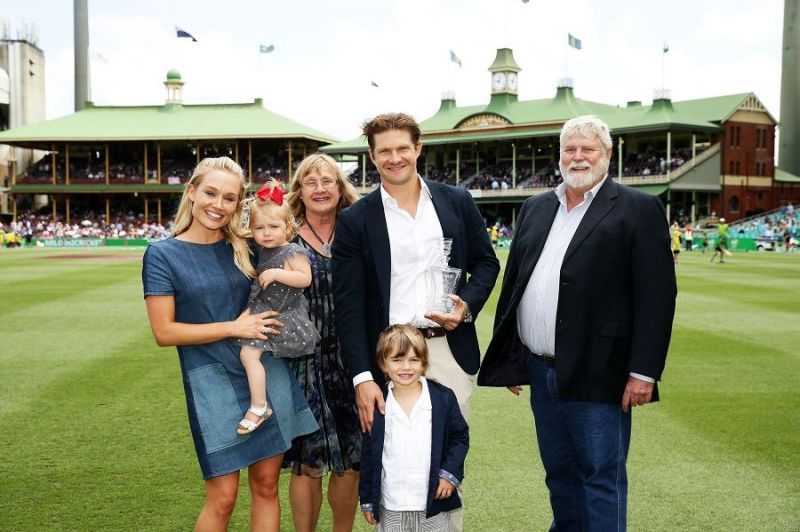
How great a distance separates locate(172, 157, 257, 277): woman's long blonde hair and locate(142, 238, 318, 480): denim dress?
0.05 m

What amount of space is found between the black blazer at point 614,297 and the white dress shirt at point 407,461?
0.73 meters

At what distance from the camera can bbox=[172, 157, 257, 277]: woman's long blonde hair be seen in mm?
3820

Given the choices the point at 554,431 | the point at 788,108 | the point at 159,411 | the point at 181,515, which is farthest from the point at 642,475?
the point at 788,108

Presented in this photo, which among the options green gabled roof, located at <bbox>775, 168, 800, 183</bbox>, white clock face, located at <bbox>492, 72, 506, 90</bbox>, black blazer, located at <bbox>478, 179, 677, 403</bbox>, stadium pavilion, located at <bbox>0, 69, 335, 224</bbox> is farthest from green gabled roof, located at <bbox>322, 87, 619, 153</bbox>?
black blazer, located at <bbox>478, 179, 677, 403</bbox>

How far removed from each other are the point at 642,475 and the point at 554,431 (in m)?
1.73

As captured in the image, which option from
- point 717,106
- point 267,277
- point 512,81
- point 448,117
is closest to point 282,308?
point 267,277

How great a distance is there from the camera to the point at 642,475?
5676 mm

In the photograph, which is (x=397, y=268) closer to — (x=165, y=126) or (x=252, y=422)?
(x=252, y=422)

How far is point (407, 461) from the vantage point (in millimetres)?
3887

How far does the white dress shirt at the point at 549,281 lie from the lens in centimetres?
411

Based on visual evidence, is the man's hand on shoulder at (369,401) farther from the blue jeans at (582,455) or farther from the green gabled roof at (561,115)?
the green gabled roof at (561,115)

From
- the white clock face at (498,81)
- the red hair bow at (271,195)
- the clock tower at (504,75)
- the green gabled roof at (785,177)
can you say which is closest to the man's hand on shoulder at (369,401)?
the red hair bow at (271,195)

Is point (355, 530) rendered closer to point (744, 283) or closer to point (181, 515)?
point (181, 515)

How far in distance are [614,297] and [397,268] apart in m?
1.08
